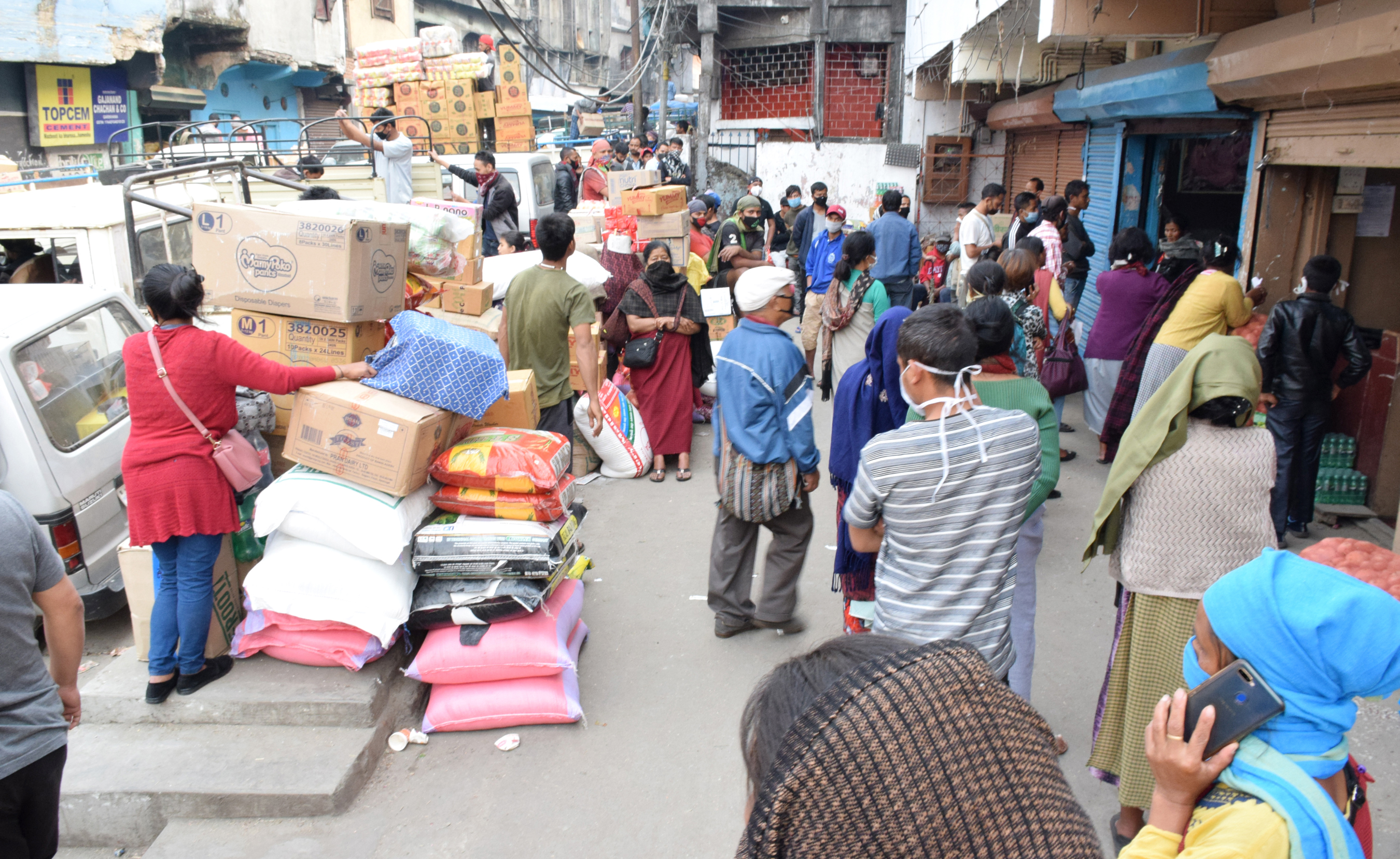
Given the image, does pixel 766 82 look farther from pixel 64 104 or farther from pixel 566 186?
pixel 64 104

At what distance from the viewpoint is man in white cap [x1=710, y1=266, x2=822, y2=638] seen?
3.95 meters

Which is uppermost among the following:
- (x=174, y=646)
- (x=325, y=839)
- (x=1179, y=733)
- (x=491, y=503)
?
(x=1179, y=733)

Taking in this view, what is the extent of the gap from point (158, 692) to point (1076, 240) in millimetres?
7509

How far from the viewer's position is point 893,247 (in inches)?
304

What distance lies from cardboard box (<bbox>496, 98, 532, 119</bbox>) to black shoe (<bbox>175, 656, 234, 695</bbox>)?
1226 cm

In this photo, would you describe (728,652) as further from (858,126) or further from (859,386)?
(858,126)

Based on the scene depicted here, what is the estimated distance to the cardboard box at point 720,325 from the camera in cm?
872

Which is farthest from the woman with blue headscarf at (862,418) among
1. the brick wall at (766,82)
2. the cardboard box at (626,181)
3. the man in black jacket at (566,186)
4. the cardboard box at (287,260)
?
the brick wall at (766,82)

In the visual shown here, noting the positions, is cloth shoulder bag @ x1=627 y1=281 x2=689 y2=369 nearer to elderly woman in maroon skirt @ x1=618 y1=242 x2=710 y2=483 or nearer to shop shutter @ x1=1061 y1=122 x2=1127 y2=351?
elderly woman in maroon skirt @ x1=618 y1=242 x2=710 y2=483

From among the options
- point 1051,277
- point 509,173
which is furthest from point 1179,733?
point 509,173

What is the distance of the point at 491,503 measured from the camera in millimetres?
3816

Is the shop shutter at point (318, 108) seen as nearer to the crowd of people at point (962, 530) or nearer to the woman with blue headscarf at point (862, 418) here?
the crowd of people at point (962, 530)

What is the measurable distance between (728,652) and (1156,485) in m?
2.19

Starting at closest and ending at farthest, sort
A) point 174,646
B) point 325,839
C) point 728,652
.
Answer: point 325,839
point 174,646
point 728,652
